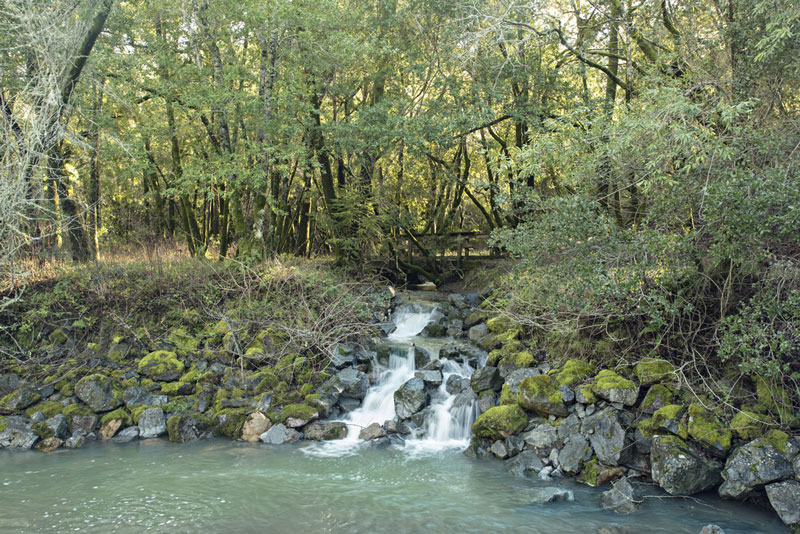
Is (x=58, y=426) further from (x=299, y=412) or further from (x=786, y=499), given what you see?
(x=786, y=499)

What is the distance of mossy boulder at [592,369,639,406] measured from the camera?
8008 mm

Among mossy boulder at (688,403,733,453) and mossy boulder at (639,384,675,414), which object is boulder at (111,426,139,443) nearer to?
mossy boulder at (639,384,675,414)

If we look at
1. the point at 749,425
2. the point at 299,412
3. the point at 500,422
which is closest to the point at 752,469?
the point at 749,425

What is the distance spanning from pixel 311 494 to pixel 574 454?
12.1 ft

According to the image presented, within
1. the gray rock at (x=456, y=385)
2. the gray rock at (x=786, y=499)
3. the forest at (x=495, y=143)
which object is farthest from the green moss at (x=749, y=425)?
the gray rock at (x=456, y=385)

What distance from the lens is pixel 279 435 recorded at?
934cm

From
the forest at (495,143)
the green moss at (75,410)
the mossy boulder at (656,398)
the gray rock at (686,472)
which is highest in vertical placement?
the forest at (495,143)

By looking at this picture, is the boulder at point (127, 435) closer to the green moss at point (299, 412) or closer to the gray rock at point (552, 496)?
the green moss at point (299, 412)

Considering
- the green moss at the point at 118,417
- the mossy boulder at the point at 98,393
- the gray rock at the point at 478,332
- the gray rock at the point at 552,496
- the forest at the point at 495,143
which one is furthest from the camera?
the gray rock at the point at 478,332

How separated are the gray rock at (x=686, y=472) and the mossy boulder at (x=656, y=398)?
0.78 m

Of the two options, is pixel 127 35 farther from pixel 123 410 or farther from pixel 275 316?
pixel 123 410

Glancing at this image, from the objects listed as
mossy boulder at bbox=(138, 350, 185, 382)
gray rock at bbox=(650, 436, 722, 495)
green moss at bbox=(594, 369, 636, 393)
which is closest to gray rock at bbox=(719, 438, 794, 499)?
gray rock at bbox=(650, 436, 722, 495)

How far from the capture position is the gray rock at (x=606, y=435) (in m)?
7.56

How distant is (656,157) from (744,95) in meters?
1.90
